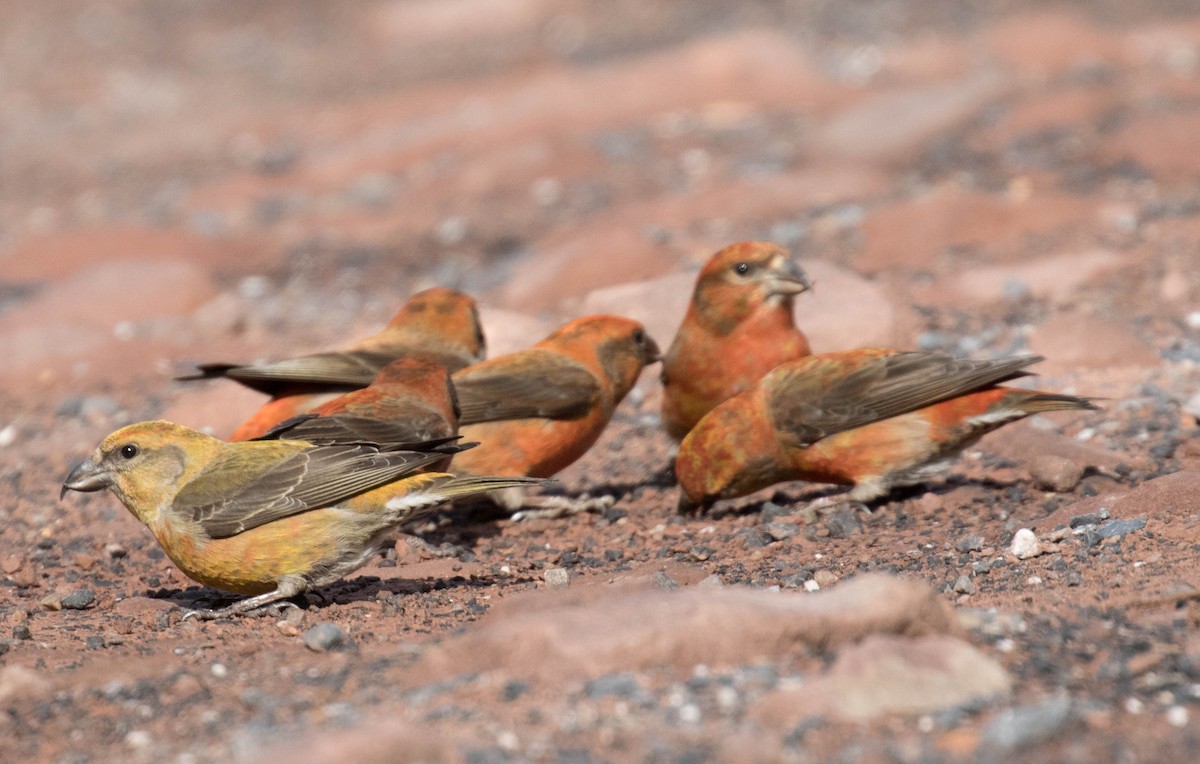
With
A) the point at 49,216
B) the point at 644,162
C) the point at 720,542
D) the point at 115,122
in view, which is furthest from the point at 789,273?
the point at 115,122

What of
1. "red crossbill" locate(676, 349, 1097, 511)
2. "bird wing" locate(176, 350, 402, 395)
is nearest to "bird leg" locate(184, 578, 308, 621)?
"bird wing" locate(176, 350, 402, 395)

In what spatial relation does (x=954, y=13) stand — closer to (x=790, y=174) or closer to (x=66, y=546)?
(x=790, y=174)

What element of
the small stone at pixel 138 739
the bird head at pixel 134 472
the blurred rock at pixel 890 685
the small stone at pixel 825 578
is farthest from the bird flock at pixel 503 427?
the blurred rock at pixel 890 685

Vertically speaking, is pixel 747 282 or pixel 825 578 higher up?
pixel 747 282

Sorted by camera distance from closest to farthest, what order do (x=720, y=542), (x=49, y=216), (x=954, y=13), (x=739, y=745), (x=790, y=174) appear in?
1. (x=739, y=745)
2. (x=720, y=542)
3. (x=790, y=174)
4. (x=49, y=216)
5. (x=954, y=13)

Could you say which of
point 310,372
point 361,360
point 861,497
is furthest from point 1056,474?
point 310,372

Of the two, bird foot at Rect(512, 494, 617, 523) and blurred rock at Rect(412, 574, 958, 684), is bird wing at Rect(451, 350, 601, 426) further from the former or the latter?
blurred rock at Rect(412, 574, 958, 684)

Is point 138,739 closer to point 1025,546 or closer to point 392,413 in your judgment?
point 392,413
